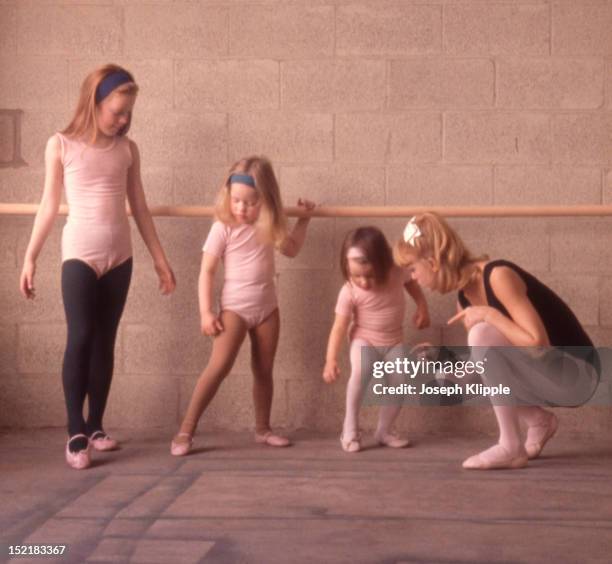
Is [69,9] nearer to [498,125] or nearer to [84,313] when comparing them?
[84,313]

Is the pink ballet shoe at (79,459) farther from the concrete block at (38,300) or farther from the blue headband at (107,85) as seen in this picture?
the blue headband at (107,85)

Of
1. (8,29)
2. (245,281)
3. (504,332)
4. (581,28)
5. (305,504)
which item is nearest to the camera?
(305,504)

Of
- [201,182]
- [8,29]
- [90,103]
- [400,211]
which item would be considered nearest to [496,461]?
[400,211]

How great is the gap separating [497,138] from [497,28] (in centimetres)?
35

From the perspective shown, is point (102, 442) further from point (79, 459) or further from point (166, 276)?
point (166, 276)

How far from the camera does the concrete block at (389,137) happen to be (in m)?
3.04

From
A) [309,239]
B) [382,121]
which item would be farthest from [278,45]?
[309,239]

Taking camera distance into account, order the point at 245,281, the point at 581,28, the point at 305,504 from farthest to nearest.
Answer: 1. the point at 581,28
2. the point at 245,281
3. the point at 305,504

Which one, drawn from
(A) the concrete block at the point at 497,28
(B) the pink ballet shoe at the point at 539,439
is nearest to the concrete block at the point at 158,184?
(A) the concrete block at the point at 497,28

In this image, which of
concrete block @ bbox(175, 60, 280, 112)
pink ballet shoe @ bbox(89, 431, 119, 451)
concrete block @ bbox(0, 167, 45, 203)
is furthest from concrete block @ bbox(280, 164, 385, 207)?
pink ballet shoe @ bbox(89, 431, 119, 451)

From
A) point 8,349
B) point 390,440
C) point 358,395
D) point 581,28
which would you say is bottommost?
point 390,440

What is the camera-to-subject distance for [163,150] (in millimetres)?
3096

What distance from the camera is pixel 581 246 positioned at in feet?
9.90

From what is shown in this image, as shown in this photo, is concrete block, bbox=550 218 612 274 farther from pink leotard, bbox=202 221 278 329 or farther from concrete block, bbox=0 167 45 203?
concrete block, bbox=0 167 45 203
